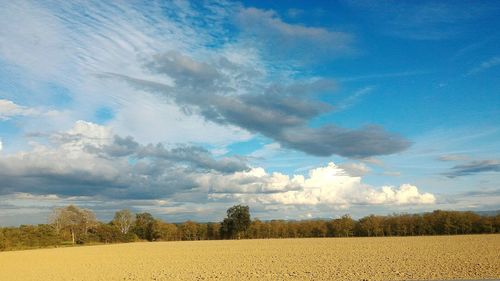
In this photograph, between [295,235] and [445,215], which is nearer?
[445,215]

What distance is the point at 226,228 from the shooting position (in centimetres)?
12212

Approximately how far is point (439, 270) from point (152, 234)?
4413 inches

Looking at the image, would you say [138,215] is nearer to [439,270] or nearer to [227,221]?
[227,221]

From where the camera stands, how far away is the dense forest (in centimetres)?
10500

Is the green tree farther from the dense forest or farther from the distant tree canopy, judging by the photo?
the distant tree canopy

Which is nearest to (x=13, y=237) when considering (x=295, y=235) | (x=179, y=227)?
(x=179, y=227)

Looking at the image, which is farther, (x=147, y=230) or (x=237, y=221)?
(x=147, y=230)

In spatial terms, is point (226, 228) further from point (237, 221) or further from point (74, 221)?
point (74, 221)

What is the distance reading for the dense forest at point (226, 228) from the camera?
344 ft

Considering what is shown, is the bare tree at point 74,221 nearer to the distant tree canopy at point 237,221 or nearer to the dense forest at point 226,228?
the dense forest at point 226,228

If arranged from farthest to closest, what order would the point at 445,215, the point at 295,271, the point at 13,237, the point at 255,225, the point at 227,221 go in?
the point at 255,225, the point at 227,221, the point at 445,215, the point at 13,237, the point at 295,271

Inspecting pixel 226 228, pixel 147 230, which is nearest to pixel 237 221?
pixel 226 228

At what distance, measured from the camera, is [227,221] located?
12131 cm

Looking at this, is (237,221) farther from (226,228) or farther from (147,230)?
(147,230)
